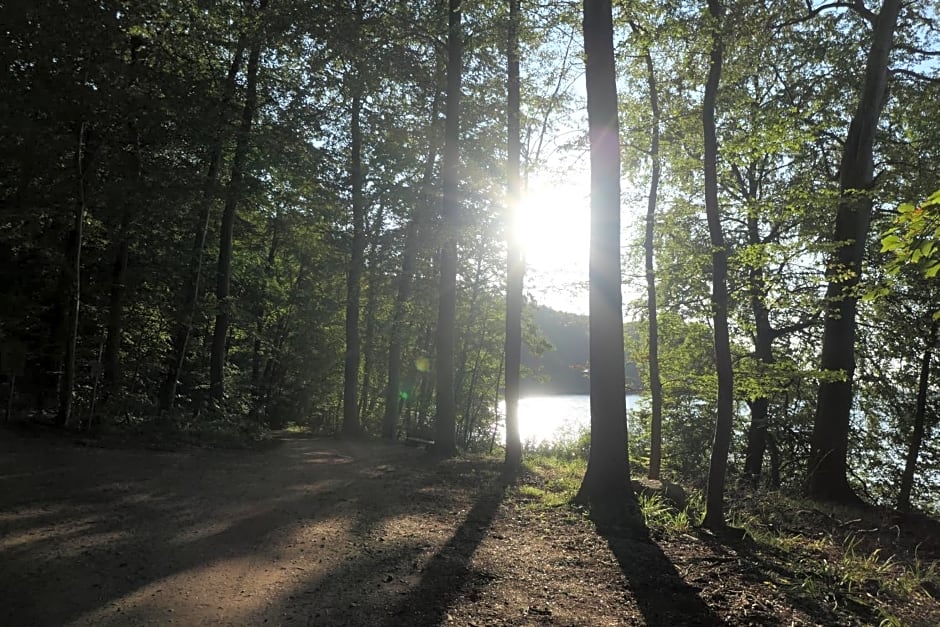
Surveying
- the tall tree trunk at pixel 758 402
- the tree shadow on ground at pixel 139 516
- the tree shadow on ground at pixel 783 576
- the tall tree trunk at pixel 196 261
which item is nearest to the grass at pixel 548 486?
the tree shadow on ground at pixel 139 516

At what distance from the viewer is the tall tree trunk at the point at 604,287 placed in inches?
267

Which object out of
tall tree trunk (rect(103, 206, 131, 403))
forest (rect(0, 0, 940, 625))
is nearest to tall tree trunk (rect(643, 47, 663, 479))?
forest (rect(0, 0, 940, 625))

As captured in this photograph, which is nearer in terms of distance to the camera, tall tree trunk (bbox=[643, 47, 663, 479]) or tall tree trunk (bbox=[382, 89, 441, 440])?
tall tree trunk (bbox=[643, 47, 663, 479])

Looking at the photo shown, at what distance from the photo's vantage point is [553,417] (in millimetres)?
49188

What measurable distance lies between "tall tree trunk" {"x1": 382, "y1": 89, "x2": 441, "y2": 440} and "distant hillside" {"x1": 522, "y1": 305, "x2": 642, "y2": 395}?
444 centimetres

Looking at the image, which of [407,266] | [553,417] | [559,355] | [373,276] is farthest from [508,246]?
[553,417]

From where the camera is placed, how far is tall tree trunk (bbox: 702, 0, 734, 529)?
20.8ft

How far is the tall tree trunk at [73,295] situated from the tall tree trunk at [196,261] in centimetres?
222

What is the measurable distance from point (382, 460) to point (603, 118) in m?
7.30

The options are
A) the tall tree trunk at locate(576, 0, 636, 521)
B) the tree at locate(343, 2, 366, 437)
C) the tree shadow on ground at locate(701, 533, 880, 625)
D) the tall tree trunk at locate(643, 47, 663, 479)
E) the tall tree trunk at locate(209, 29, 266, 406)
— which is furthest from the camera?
the tree at locate(343, 2, 366, 437)

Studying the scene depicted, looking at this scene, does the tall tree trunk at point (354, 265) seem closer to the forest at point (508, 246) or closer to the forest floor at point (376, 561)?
the forest at point (508, 246)

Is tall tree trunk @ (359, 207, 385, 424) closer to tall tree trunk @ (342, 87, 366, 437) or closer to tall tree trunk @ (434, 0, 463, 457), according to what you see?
tall tree trunk @ (342, 87, 366, 437)

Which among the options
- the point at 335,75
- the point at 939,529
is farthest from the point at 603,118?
the point at 335,75

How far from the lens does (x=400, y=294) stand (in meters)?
16.8
